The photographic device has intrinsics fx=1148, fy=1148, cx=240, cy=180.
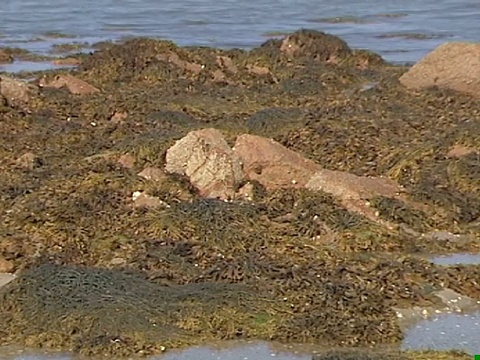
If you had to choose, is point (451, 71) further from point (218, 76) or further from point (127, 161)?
point (127, 161)

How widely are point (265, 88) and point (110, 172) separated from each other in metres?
7.01

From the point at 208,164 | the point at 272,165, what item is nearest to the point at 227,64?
the point at 272,165

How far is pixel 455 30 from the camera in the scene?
98.0ft

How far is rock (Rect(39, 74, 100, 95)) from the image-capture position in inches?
677

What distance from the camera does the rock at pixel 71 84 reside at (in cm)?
1720

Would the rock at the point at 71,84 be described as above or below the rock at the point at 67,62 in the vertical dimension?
above

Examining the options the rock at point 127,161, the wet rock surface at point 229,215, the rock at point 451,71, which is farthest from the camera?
the rock at point 451,71

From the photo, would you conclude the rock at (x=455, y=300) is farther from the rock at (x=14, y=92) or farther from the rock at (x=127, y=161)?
the rock at (x=14, y=92)

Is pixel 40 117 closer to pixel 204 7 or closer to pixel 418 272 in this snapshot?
pixel 418 272

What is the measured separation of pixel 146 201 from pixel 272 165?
1410 millimetres

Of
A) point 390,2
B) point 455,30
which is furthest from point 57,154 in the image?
point 390,2

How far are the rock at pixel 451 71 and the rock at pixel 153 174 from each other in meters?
6.49

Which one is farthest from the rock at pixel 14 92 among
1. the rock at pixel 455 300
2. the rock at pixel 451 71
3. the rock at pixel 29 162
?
the rock at pixel 455 300

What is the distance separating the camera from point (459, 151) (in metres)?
12.4
